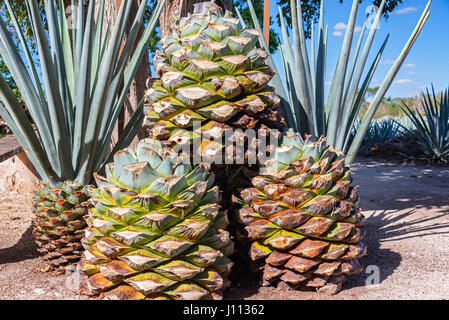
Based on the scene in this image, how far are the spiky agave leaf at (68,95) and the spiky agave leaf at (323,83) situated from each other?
0.85 m

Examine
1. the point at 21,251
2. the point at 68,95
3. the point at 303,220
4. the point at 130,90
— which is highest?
the point at 130,90

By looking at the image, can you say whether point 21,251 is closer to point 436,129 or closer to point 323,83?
point 323,83

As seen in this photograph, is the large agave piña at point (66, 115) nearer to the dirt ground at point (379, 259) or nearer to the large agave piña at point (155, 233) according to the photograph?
the dirt ground at point (379, 259)

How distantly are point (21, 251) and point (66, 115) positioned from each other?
1163 millimetres

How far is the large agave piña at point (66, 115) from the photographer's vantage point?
1.96 meters

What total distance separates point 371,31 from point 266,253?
1.45 metres

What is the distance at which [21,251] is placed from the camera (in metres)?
2.68

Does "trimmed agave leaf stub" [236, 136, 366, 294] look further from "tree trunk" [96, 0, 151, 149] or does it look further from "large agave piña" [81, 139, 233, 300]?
"tree trunk" [96, 0, 151, 149]

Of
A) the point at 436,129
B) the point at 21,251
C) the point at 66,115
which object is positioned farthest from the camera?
the point at 436,129

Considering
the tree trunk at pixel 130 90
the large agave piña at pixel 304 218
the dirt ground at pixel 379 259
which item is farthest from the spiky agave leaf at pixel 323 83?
the tree trunk at pixel 130 90

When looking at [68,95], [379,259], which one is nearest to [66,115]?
[68,95]

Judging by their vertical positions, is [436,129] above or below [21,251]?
above

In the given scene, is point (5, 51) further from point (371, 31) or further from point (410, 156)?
point (410, 156)

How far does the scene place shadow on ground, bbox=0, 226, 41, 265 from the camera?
249 centimetres
